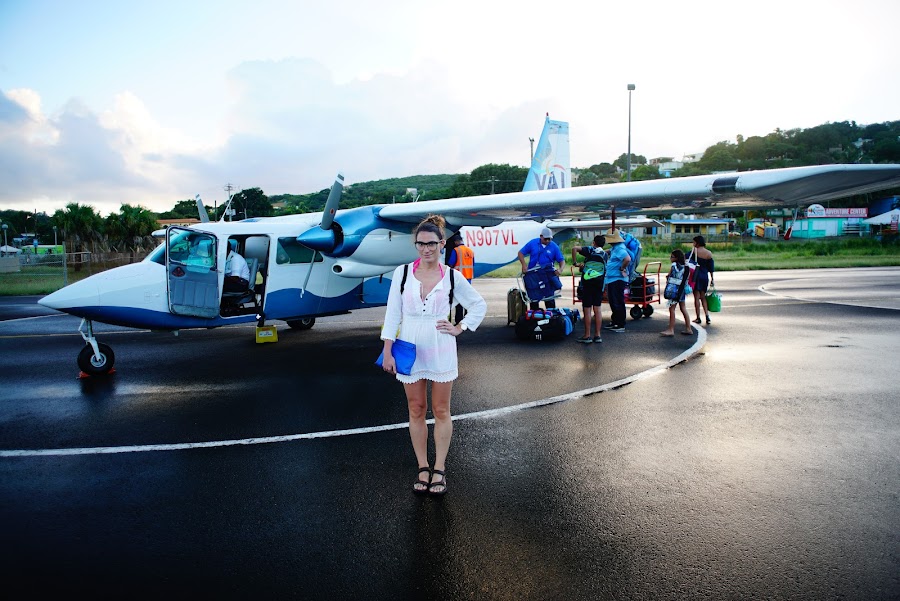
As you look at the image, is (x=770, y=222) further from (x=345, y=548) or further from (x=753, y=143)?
(x=345, y=548)

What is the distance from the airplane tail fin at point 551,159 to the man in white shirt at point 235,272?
11237 millimetres

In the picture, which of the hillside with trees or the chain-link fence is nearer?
the chain-link fence

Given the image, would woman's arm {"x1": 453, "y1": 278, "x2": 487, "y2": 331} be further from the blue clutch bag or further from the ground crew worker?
the ground crew worker

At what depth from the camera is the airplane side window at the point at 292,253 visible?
10586mm

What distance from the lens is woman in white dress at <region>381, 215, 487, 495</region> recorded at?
4.29 metres

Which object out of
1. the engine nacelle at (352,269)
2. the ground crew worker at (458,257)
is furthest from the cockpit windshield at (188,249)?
the ground crew worker at (458,257)

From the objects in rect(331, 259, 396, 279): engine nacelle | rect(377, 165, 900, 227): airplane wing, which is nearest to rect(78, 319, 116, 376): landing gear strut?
rect(331, 259, 396, 279): engine nacelle

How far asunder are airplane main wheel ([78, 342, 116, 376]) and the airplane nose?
0.67 meters

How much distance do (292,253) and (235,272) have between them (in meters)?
1.07

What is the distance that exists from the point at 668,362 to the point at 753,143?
99127 millimetres

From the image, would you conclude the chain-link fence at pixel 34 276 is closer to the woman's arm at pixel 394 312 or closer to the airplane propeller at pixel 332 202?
the airplane propeller at pixel 332 202

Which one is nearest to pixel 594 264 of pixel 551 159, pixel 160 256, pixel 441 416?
pixel 441 416

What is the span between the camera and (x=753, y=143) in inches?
3664

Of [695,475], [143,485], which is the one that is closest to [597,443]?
[695,475]
